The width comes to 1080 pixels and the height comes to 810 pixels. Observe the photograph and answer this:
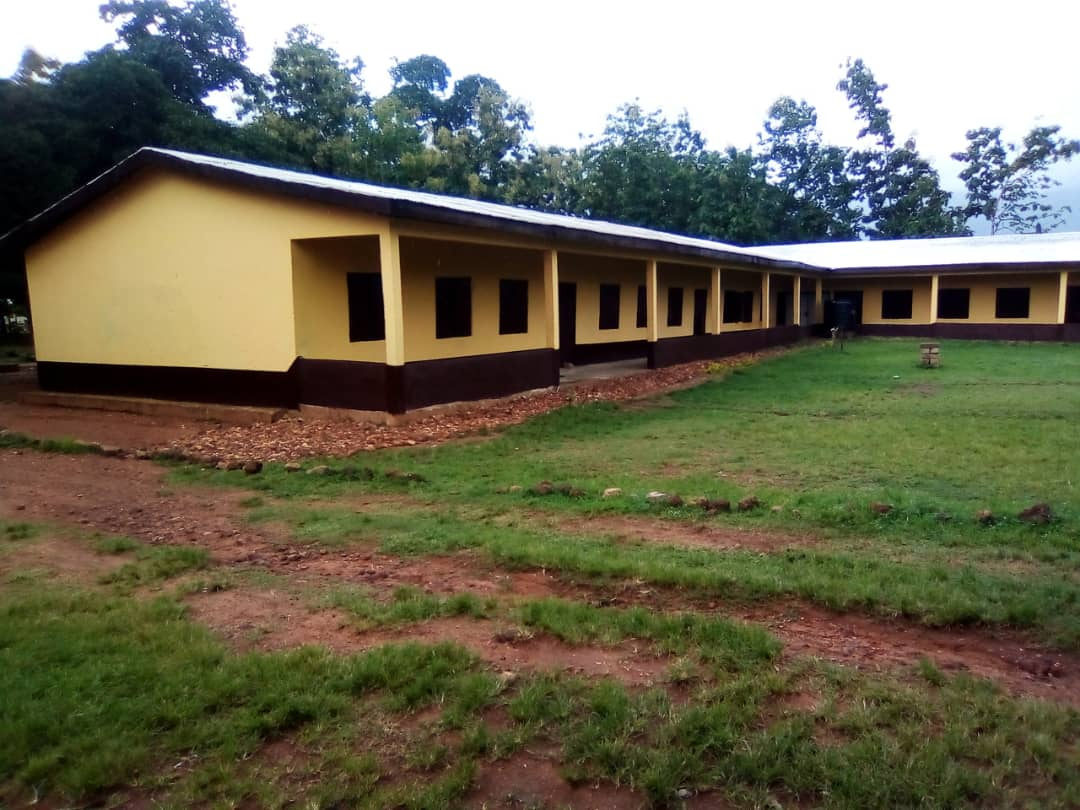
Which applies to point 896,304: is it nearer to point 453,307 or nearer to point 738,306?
point 738,306

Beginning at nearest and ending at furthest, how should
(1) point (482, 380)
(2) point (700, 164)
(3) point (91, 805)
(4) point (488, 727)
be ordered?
(3) point (91, 805), (4) point (488, 727), (1) point (482, 380), (2) point (700, 164)

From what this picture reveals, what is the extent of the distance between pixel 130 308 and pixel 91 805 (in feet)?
40.8

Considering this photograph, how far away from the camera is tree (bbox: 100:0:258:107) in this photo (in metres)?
27.0

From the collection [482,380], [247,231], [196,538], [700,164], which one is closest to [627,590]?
[196,538]

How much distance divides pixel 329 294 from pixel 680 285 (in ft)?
43.9

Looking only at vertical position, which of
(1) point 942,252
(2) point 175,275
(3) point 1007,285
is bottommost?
(2) point 175,275

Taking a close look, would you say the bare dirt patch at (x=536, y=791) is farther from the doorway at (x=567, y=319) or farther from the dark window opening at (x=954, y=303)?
the dark window opening at (x=954, y=303)

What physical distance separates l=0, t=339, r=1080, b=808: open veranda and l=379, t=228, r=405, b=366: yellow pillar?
10.2ft

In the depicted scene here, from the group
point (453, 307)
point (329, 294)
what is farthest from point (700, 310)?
point (329, 294)

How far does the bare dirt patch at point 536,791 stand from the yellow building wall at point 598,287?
15.9m

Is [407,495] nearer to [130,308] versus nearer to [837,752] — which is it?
[837,752]

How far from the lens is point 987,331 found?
27.7 meters

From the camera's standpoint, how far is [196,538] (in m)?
6.11

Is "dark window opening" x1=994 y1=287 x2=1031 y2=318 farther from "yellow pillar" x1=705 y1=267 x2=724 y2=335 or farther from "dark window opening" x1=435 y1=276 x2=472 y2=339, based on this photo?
"dark window opening" x1=435 y1=276 x2=472 y2=339
